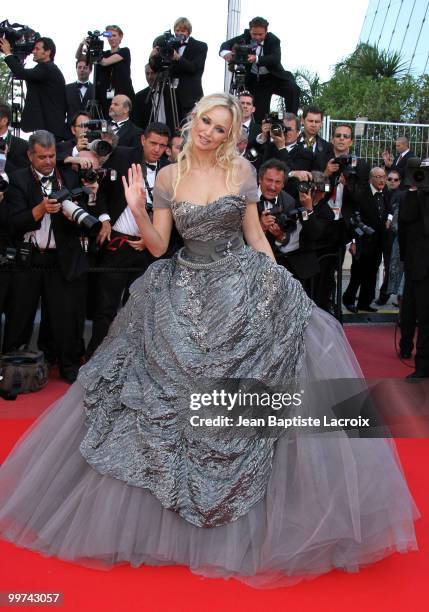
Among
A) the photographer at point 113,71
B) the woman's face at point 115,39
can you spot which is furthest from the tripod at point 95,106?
the woman's face at point 115,39

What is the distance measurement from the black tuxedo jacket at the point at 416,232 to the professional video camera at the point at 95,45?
128 inches

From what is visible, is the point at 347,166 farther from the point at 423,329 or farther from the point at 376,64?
the point at 376,64

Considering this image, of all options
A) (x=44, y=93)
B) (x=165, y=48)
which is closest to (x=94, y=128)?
(x=44, y=93)

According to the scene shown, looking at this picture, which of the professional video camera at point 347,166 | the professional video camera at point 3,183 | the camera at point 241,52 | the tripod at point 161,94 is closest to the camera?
the professional video camera at point 3,183

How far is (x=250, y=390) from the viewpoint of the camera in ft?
10.5

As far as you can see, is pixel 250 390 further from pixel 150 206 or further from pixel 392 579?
pixel 150 206

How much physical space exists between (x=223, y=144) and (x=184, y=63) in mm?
4650

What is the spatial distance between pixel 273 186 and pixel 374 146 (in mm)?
5385

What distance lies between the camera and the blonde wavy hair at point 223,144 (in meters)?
3.47

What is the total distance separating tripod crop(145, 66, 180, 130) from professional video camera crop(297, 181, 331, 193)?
199cm

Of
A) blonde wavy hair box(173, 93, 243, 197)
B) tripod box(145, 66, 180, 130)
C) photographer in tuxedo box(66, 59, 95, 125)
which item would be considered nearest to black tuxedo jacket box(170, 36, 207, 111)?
tripod box(145, 66, 180, 130)

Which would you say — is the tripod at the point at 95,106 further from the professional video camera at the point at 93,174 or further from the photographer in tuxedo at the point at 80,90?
the professional video camera at the point at 93,174

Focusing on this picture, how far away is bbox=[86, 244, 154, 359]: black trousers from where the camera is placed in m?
6.11

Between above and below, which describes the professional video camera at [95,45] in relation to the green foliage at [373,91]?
above
